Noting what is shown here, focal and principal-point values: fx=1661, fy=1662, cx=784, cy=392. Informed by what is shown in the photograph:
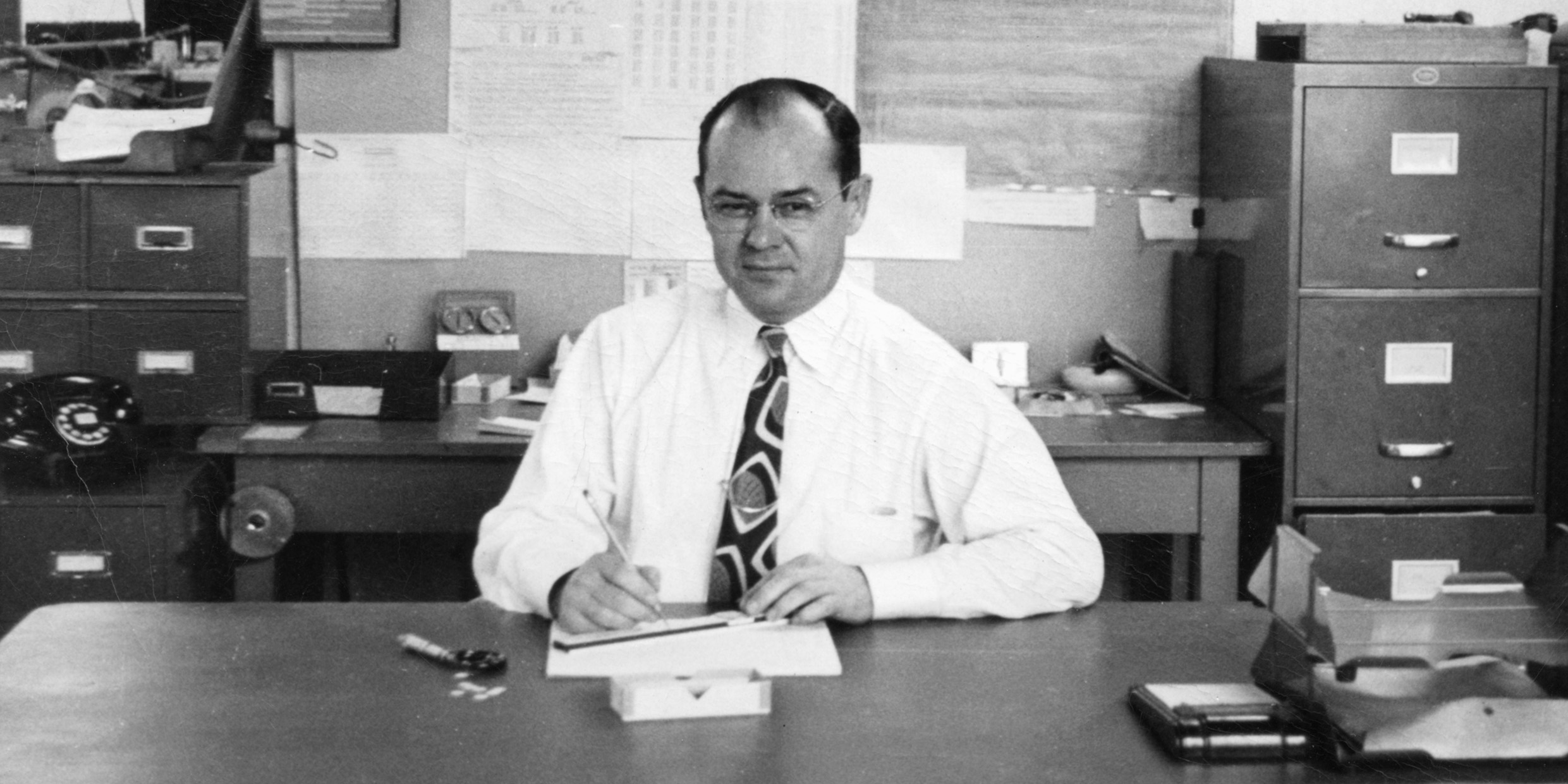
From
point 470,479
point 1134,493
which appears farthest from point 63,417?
point 1134,493

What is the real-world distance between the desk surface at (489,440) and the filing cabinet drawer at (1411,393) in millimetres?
139

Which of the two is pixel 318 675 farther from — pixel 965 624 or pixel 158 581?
pixel 158 581

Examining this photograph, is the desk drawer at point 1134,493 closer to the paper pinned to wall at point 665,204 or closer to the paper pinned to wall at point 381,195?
the paper pinned to wall at point 665,204

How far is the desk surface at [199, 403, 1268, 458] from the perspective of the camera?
2.84 metres

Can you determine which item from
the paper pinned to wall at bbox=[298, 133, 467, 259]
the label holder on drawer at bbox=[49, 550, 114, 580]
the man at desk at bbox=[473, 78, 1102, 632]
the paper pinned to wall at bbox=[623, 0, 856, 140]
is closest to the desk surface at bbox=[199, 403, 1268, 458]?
the label holder on drawer at bbox=[49, 550, 114, 580]

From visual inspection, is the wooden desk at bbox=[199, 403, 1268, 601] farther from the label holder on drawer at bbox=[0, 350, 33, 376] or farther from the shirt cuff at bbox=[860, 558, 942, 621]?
the shirt cuff at bbox=[860, 558, 942, 621]

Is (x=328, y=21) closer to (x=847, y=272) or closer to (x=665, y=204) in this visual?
(x=665, y=204)

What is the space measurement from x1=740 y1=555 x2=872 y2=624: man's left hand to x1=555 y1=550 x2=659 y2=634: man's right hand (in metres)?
0.11

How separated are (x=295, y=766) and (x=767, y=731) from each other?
1.27ft

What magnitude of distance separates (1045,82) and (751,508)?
1.60m

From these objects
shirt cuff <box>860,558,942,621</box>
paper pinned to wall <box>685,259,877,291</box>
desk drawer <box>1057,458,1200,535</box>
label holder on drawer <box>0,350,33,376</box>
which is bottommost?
desk drawer <box>1057,458,1200,535</box>

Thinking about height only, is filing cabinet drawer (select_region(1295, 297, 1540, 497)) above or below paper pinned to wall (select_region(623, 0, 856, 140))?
below

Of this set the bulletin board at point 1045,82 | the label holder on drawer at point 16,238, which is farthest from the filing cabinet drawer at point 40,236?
the bulletin board at point 1045,82

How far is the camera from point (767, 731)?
1.42 m
